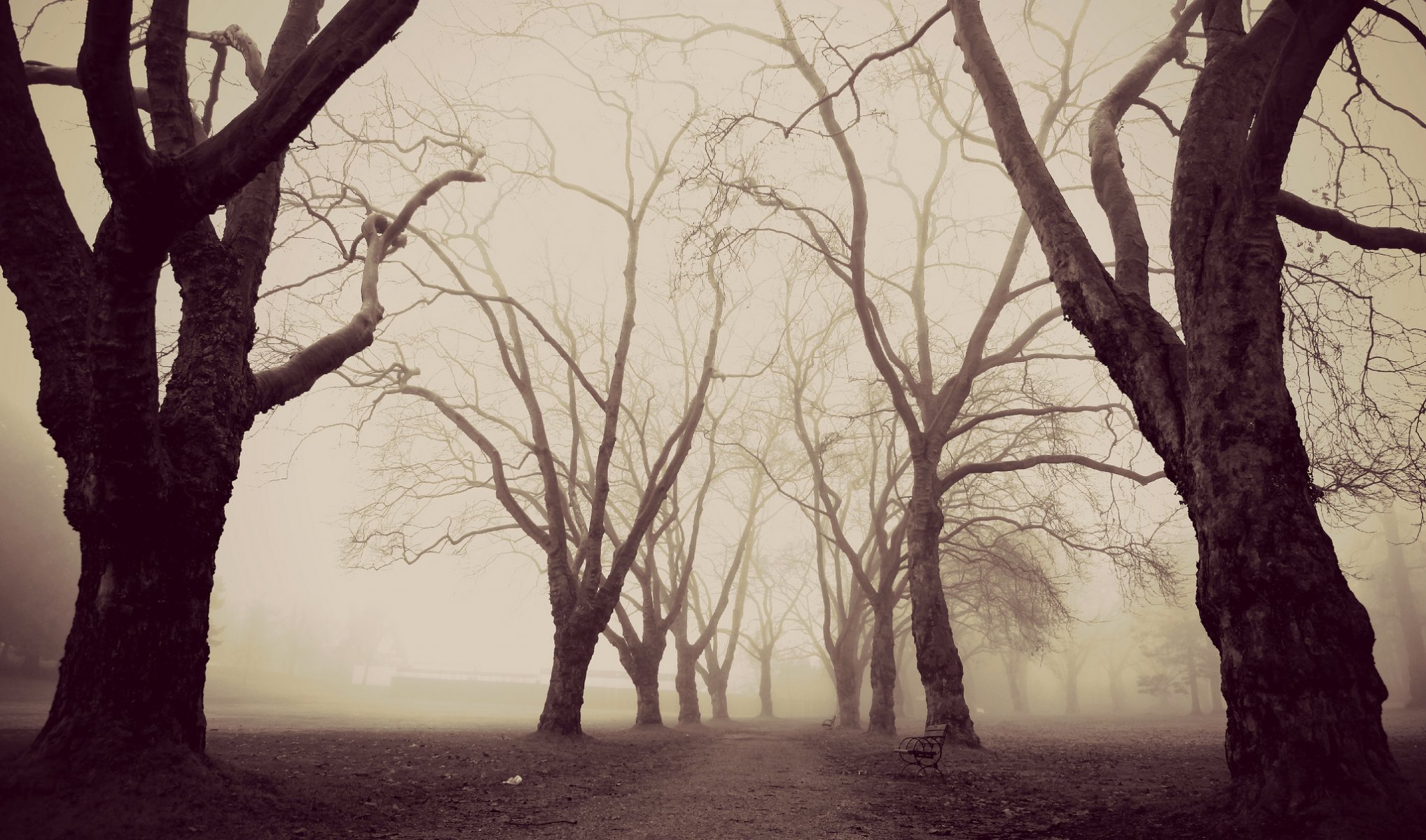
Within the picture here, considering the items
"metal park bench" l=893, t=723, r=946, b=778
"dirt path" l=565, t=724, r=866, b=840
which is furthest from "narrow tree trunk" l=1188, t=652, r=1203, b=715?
"metal park bench" l=893, t=723, r=946, b=778

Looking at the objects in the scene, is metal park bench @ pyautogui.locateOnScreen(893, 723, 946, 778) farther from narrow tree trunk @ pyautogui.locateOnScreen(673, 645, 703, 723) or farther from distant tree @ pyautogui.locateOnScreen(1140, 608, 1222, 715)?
distant tree @ pyautogui.locateOnScreen(1140, 608, 1222, 715)

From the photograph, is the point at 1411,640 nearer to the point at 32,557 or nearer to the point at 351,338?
the point at 351,338

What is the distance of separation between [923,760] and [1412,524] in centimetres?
643

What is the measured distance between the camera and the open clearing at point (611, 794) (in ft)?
12.9

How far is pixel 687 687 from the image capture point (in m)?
22.2

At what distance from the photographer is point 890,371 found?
1172 cm

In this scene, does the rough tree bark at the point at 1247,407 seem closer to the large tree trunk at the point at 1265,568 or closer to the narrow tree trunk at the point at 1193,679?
the large tree trunk at the point at 1265,568

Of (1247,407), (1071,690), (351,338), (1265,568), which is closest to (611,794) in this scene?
(351,338)

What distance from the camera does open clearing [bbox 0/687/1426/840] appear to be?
3.93 metres

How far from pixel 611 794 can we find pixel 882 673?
10.2m

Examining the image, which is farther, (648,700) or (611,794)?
(648,700)

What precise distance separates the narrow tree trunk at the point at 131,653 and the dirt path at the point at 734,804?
112 inches

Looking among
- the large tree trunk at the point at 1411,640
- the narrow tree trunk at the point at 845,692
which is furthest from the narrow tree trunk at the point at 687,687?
the large tree trunk at the point at 1411,640

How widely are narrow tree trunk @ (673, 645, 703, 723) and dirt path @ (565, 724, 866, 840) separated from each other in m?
11.8
